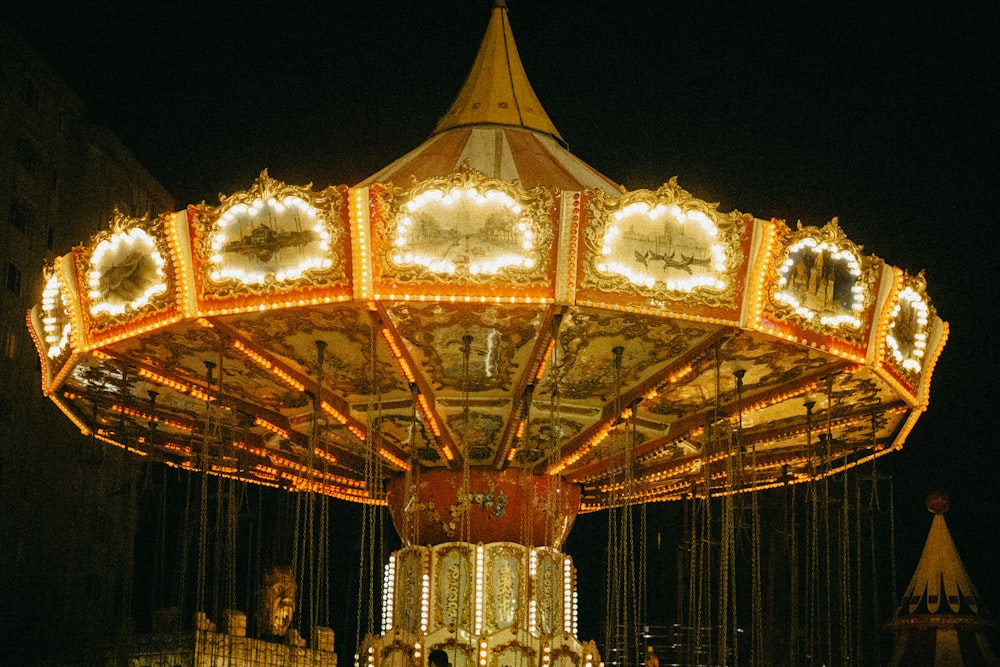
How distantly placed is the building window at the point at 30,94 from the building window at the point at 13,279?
3221 millimetres

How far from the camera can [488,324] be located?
34.5 ft

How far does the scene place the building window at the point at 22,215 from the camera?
76.4 ft

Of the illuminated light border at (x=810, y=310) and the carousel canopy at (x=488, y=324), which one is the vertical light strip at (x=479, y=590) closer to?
the carousel canopy at (x=488, y=324)

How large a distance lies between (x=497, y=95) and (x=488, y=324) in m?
3.80

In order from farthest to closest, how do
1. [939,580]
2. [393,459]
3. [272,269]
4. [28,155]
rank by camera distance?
[28,155] < [939,580] < [393,459] < [272,269]

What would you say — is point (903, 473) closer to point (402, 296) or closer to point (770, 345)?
point (770, 345)

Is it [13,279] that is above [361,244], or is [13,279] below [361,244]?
above

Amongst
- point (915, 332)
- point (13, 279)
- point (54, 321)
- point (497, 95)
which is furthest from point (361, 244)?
point (13, 279)

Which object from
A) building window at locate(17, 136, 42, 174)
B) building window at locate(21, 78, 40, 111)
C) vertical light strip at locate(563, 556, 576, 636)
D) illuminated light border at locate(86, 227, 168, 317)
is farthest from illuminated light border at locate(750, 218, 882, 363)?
building window at locate(21, 78, 40, 111)

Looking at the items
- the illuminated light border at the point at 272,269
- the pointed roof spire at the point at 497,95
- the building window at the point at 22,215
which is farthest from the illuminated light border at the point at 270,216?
the building window at the point at 22,215

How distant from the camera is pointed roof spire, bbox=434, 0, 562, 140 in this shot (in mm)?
13203

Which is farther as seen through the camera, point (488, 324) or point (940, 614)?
point (940, 614)

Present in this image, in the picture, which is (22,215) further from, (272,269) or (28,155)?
(272,269)

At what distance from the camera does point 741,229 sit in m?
9.79
